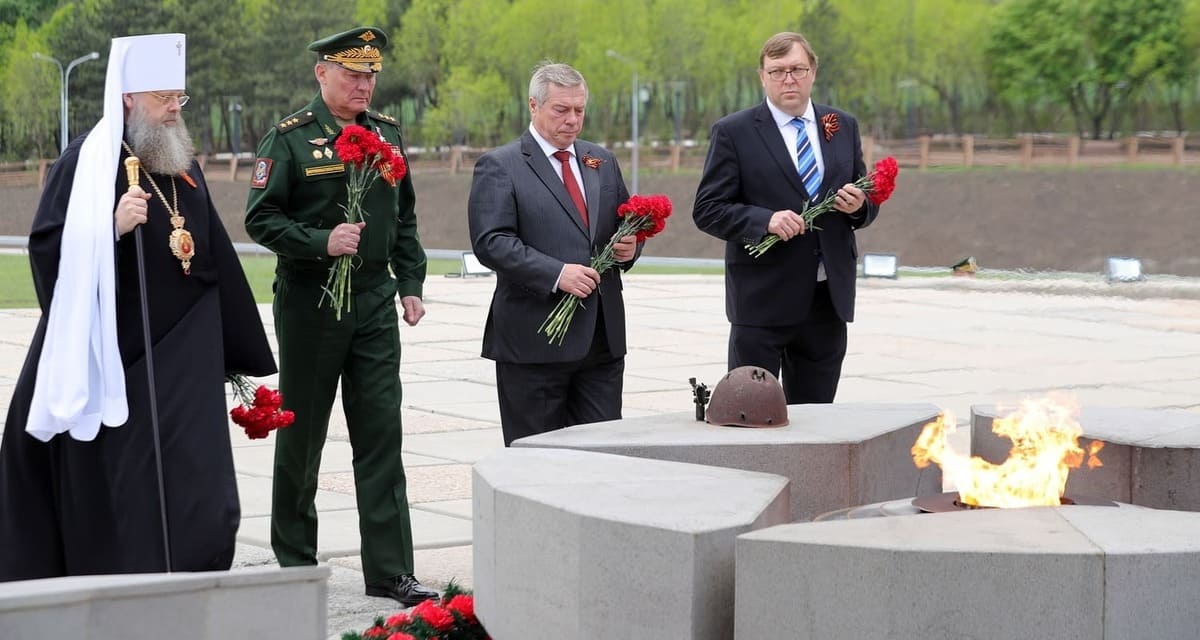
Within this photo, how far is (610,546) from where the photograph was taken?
4559 mm

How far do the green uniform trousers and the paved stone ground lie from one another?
24 centimetres

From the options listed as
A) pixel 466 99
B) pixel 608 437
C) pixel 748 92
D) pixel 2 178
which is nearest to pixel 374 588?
pixel 608 437

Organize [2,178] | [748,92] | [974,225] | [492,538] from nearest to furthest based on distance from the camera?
[492,538], [974,225], [2,178], [748,92]

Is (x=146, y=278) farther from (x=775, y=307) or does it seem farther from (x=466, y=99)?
(x=466, y=99)

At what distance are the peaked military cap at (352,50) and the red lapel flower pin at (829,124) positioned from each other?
193 centimetres

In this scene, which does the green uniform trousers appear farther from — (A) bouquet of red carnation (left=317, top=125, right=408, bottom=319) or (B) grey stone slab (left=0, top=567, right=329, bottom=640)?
(B) grey stone slab (left=0, top=567, right=329, bottom=640)

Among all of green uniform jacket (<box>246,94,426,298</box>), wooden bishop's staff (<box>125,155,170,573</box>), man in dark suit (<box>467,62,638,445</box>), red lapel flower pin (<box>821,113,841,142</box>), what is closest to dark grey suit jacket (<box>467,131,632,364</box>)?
man in dark suit (<box>467,62,638,445</box>)

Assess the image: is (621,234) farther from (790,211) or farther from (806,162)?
(806,162)

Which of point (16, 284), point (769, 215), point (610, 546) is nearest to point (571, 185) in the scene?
point (769, 215)

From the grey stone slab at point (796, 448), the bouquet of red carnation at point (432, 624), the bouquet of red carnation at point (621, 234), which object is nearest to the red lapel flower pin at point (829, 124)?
the bouquet of red carnation at point (621, 234)

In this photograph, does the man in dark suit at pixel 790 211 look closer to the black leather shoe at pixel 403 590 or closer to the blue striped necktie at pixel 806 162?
the blue striped necktie at pixel 806 162

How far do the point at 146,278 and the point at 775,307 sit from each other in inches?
105

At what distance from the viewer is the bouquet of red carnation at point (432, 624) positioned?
5.25 metres

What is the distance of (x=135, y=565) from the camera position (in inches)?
205
